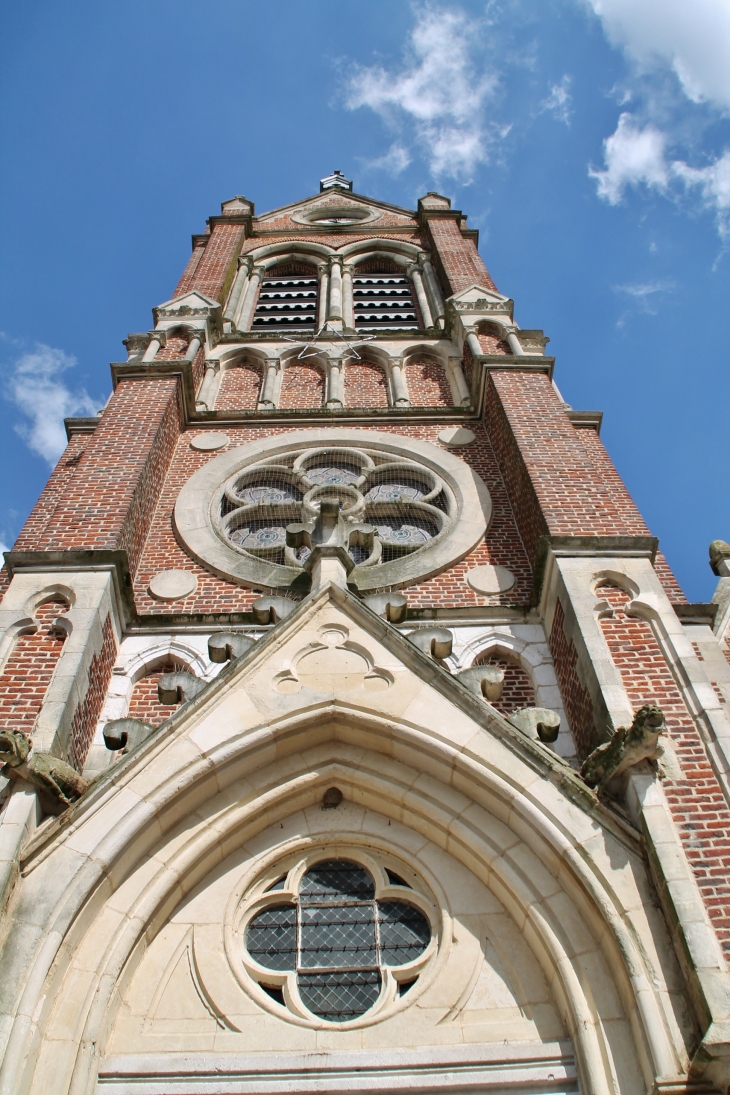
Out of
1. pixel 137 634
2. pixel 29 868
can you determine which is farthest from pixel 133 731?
pixel 137 634

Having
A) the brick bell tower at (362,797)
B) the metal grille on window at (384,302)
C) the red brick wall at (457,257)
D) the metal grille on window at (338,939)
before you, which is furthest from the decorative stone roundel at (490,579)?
the red brick wall at (457,257)

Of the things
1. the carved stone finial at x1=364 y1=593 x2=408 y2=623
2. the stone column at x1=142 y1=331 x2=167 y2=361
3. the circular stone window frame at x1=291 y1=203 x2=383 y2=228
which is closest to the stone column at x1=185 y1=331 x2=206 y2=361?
the stone column at x1=142 y1=331 x2=167 y2=361

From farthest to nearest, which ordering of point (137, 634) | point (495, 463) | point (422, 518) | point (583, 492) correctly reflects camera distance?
point (495, 463) < point (422, 518) < point (583, 492) < point (137, 634)

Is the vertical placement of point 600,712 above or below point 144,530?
below

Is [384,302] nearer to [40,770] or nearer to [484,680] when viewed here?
[484,680]

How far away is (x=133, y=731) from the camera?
6953 millimetres

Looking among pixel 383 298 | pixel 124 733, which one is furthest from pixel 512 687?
pixel 383 298

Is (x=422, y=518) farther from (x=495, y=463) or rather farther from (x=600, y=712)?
(x=600, y=712)

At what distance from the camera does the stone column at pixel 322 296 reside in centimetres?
1816

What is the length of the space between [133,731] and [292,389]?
8.77 meters

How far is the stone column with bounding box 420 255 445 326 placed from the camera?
18062 mm

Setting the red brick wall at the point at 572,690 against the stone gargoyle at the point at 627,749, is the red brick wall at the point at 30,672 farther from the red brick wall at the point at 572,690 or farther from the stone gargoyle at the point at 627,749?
the red brick wall at the point at 572,690

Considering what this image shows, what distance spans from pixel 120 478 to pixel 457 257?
36.6 feet

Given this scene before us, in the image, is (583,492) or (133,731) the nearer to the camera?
(133,731)
